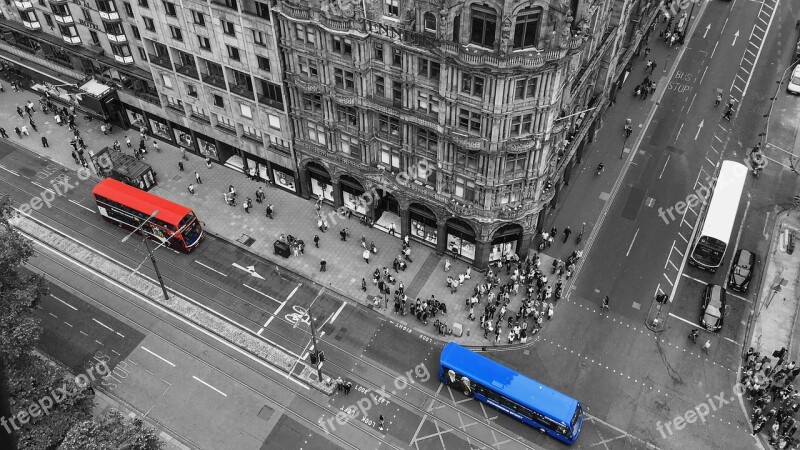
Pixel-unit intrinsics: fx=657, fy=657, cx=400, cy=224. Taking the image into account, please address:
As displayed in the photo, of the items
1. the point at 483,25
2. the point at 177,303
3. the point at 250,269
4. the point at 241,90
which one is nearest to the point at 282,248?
the point at 250,269

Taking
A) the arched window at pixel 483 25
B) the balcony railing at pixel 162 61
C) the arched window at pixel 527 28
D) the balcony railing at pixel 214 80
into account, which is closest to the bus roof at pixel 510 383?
the arched window at pixel 483 25

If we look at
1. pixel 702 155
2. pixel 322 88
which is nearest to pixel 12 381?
pixel 322 88

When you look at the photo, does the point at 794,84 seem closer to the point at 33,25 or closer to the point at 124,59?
the point at 124,59

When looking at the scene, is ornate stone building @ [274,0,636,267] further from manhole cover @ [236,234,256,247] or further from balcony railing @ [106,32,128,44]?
balcony railing @ [106,32,128,44]

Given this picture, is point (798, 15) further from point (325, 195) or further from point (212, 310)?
point (212, 310)

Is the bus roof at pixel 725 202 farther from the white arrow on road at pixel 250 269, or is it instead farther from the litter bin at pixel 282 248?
the white arrow on road at pixel 250 269

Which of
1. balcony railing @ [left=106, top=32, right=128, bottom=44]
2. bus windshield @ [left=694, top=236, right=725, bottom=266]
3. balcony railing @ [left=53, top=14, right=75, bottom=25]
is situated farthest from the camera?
balcony railing @ [left=53, top=14, right=75, bottom=25]

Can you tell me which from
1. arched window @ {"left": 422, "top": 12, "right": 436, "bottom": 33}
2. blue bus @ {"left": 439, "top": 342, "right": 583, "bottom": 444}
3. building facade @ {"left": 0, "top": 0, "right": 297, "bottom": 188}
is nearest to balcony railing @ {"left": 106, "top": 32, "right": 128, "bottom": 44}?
building facade @ {"left": 0, "top": 0, "right": 297, "bottom": 188}
